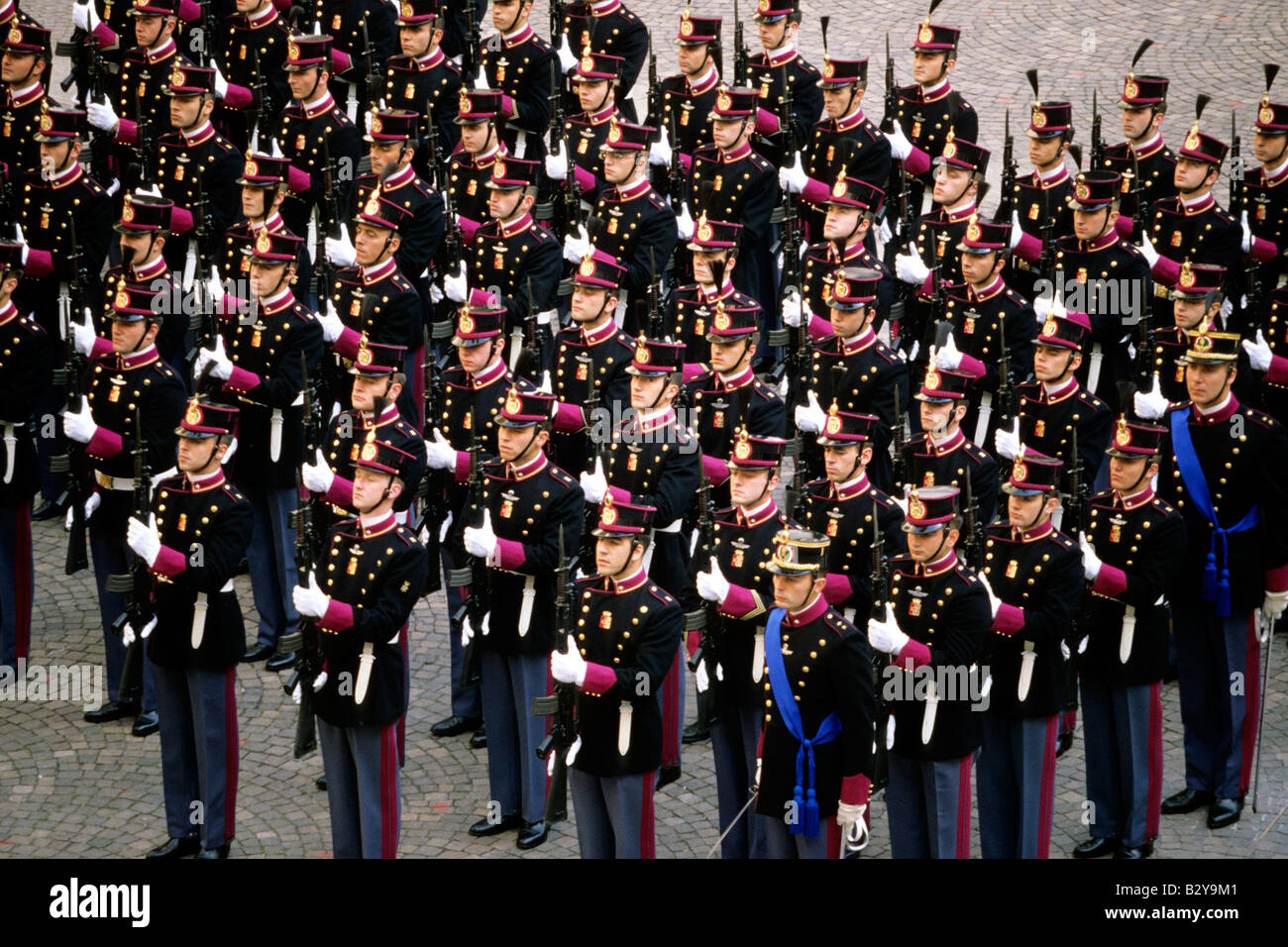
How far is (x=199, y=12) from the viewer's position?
75.7ft

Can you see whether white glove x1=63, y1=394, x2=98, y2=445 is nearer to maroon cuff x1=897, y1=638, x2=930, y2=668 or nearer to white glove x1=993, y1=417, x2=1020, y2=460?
maroon cuff x1=897, y1=638, x2=930, y2=668

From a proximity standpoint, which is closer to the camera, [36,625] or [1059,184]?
[36,625]

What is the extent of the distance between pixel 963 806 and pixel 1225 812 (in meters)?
2.26

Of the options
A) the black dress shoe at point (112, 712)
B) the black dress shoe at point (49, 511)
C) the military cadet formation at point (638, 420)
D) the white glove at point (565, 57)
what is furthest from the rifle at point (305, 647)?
the white glove at point (565, 57)

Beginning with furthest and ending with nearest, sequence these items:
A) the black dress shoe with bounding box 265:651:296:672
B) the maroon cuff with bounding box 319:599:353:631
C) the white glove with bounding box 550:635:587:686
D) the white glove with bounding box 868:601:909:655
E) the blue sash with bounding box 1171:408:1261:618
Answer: the black dress shoe with bounding box 265:651:296:672 → the blue sash with bounding box 1171:408:1261:618 → the maroon cuff with bounding box 319:599:353:631 → the white glove with bounding box 550:635:587:686 → the white glove with bounding box 868:601:909:655

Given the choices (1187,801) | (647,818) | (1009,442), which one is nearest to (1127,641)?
→ (1187,801)

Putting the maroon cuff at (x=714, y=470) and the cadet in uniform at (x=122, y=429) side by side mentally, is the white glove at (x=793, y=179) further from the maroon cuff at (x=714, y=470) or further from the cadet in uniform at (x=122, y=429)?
the cadet in uniform at (x=122, y=429)

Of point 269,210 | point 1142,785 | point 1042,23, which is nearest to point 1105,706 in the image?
point 1142,785

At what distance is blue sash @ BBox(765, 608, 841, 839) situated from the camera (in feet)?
41.9

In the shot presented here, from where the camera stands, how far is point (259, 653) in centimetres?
1705

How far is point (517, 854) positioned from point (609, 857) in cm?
110

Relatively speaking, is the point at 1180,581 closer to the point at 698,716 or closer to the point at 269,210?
the point at 698,716

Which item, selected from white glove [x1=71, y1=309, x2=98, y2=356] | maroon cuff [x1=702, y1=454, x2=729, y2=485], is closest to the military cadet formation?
white glove [x1=71, y1=309, x2=98, y2=356]

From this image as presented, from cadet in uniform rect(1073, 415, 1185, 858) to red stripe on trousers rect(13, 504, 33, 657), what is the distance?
784cm
